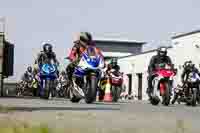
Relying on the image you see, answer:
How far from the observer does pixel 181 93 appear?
21.9 meters

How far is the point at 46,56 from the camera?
20891mm

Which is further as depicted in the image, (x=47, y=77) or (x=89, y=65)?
(x=47, y=77)

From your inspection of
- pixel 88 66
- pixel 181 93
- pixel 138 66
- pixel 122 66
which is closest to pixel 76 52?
pixel 88 66

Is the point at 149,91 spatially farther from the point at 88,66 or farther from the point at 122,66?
the point at 122,66

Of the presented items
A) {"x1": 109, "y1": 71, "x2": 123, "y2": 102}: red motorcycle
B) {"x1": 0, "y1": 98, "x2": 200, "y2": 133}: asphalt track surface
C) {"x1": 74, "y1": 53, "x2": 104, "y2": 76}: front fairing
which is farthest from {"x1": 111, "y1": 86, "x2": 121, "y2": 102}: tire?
{"x1": 0, "y1": 98, "x2": 200, "y2": 133}: asphalt track surface

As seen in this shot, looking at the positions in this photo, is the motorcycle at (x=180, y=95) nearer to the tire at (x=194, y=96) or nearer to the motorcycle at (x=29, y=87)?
the tire at (x=194, y=96)

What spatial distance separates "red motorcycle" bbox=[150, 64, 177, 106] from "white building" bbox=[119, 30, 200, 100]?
3107cm

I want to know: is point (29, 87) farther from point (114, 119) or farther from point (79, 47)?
point (114, 119)

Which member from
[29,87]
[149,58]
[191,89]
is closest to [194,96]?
[191,89]

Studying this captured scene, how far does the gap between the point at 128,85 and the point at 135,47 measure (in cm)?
3916

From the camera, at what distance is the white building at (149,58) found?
50.3 meters

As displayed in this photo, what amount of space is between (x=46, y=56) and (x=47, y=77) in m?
0.63

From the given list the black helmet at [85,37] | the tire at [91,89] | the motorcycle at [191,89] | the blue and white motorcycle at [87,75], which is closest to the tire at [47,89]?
the motorcycle at [191,89]

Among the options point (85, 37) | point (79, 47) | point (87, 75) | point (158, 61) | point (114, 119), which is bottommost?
point (114, 119)
